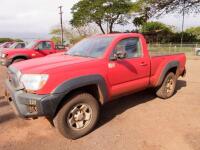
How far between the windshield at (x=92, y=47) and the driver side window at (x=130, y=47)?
253 mm

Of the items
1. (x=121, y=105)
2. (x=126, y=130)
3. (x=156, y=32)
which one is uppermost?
(x=156, y=32)

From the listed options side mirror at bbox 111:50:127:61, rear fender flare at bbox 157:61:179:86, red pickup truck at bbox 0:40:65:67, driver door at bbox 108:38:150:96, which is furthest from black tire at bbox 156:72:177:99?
red pickup truck at bbox 0:40:65:67

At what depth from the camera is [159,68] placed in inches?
219

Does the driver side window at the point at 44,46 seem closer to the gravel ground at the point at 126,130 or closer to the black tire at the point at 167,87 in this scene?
the gravel ground at the point at 126,130

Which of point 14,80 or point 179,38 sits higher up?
point 179,38

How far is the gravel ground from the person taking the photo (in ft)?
12.1

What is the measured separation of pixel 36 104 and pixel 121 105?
Answer: 9.03ft

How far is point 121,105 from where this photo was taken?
222 inches

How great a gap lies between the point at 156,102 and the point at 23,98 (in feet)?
11.9

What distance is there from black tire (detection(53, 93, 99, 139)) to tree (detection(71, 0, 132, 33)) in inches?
1589

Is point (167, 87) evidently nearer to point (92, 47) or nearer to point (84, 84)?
point (92, 47)

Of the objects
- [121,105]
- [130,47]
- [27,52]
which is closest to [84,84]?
[130,47]

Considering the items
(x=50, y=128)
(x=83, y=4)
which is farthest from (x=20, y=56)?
(x=83, y=4)

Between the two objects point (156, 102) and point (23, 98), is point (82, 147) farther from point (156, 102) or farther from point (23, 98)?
point (156, 102)
